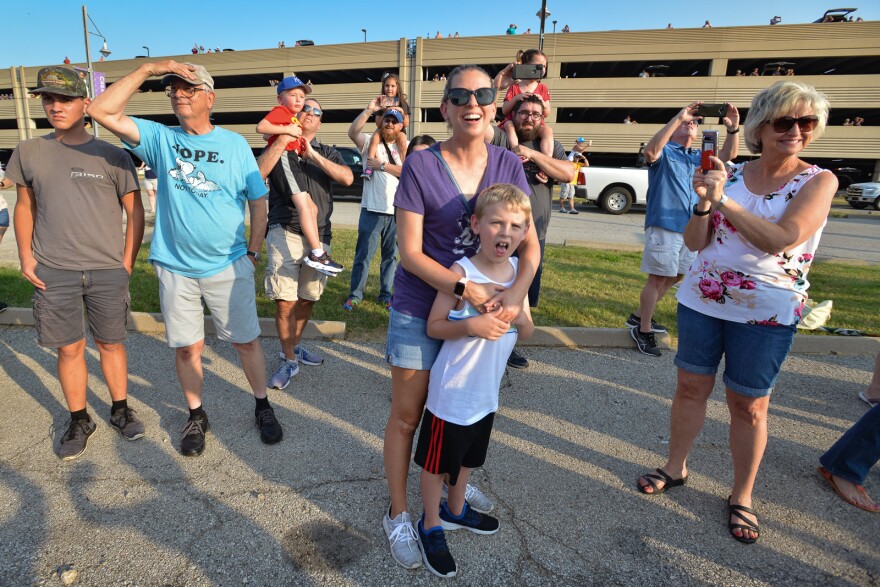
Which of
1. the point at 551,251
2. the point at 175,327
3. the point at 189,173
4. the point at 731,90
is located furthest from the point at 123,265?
the point at 731,90

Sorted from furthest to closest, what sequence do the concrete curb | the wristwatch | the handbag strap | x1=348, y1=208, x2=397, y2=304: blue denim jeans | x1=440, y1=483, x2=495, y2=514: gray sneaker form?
x1=348, y1=208, x2=397, y2=304: blue denim jeans
the concrete curb
x1=440, y1=483, x2=495, y2=514: gray sneaker
the handbag strap
the wristwatch

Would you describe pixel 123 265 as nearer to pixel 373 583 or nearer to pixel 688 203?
pixel 373 583

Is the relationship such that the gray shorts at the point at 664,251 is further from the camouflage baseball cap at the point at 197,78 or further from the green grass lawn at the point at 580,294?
the camouflage baseball cap at the point at 197,78

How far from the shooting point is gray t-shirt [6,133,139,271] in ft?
9.36

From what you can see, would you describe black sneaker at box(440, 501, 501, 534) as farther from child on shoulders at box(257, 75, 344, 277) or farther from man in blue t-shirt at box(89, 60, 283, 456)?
child on shoulders at box(257, 75, 344, 277)

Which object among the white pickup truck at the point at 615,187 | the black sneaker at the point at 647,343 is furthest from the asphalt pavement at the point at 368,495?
the white pickup truck at the point at 615,187

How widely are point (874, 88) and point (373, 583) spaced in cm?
4073

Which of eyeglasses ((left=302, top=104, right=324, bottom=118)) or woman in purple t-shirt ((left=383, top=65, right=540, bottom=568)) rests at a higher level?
eyeglasses ((left=302, top=104, right=324, bottom=118))

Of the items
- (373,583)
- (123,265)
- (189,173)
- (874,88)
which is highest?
(874,88)

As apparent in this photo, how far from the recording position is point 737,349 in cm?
240

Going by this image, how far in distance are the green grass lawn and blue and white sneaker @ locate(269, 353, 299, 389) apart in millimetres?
921

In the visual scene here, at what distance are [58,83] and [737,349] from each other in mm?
3878

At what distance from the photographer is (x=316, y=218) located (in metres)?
3.92

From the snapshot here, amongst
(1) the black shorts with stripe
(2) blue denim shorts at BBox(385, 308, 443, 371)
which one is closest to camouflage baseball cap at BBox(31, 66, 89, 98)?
(2) blue denim shorts at BBox(385, 308, 443, 371)
